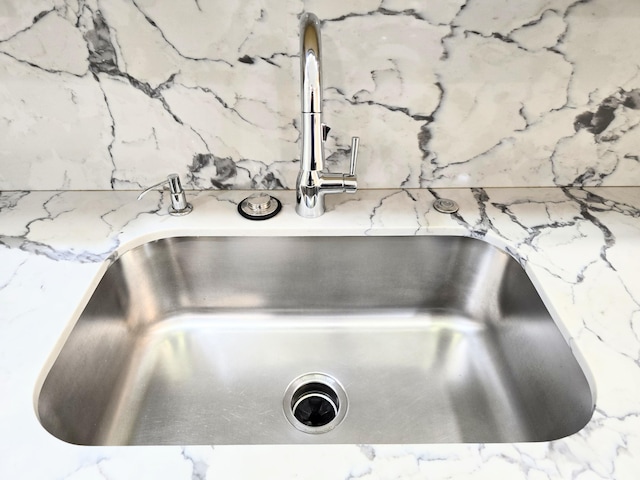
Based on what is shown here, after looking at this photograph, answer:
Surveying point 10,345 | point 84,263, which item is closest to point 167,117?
point 84,263

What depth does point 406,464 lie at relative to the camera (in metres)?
0.45

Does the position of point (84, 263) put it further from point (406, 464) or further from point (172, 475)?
point (406, 464)

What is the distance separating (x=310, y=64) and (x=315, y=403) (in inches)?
20.7

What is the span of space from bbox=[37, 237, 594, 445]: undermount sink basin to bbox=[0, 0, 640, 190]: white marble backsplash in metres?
0.16

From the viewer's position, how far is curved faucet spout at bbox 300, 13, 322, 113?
600 millimetres

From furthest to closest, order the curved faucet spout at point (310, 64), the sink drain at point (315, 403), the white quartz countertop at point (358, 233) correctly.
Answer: the sink drain at point (315, 403)
the curved faucet spout at point (310, 64)
the white quartz countertop at point (358, 233)

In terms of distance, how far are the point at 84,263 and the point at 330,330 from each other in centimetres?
44

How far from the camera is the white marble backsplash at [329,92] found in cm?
69

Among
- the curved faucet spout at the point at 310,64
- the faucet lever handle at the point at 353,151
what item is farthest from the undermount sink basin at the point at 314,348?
the curved faucet spout at the point at 310,64

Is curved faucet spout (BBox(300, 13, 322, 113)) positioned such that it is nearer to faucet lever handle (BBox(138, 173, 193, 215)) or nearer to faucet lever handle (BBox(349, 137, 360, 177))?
faucet lever handle (BBox(349, 137, 360, 177))

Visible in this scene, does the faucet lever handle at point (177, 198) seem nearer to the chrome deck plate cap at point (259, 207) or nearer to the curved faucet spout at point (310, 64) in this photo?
the chrome deck plate cap at point (259, 207)

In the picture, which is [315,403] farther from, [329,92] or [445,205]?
[329,92]

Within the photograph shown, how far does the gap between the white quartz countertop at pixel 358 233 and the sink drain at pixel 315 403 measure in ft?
0.82

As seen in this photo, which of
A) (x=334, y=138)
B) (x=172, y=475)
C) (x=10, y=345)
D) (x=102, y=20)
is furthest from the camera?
(x=334, y=138)
